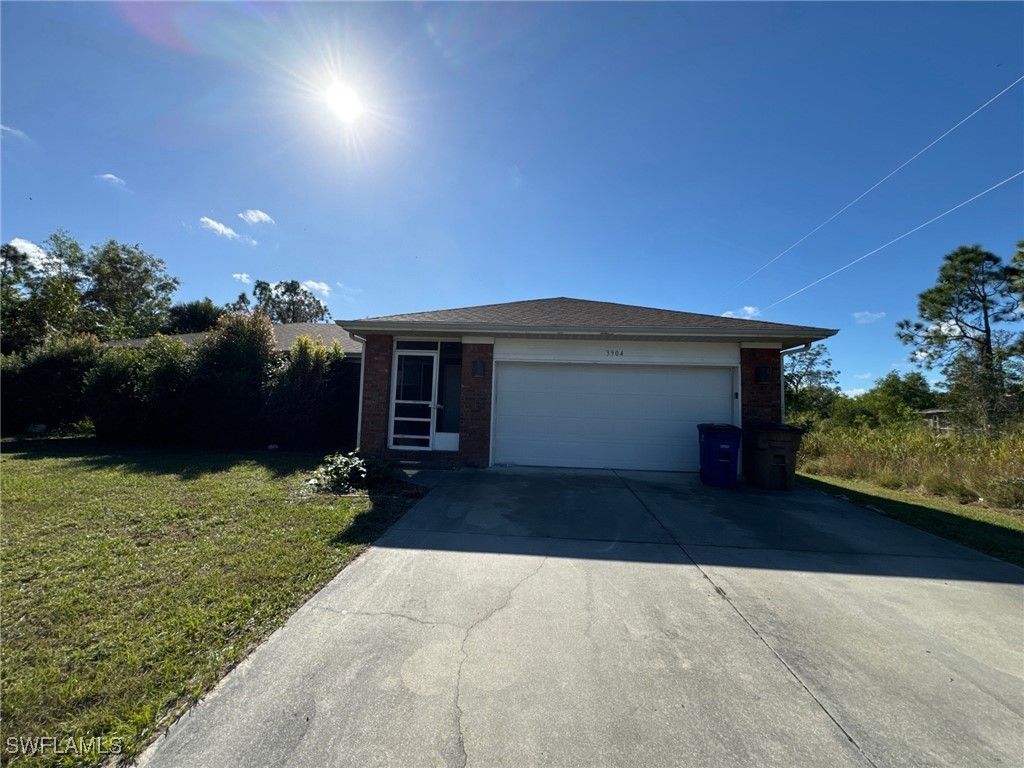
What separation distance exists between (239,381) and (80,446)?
398 centimetres

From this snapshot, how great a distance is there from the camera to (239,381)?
416 inches

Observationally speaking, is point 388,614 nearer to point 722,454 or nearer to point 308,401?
point 722,454

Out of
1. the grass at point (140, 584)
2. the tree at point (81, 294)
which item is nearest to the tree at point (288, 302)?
the tree at point (81, 294)

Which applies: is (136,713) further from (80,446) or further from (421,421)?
(80,446)

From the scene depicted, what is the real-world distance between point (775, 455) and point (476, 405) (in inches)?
219

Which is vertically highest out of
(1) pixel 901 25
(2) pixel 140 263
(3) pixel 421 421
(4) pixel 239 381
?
(2) pixel 140 263

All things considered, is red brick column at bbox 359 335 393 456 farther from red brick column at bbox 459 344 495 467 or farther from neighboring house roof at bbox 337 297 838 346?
red brick column at bbox 459 344 495 467

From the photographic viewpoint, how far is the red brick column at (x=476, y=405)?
881cm

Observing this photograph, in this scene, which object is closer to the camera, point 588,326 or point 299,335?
point 588,326

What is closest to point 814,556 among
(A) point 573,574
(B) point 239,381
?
(A) point 573,574

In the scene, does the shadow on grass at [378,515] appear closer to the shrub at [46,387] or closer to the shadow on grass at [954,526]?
the shadow on grass at [954,526]

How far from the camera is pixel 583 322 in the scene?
8883 millimetres

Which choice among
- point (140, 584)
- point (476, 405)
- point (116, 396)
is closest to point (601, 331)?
point (476, 405)

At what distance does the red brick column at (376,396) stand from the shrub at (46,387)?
400 inches
